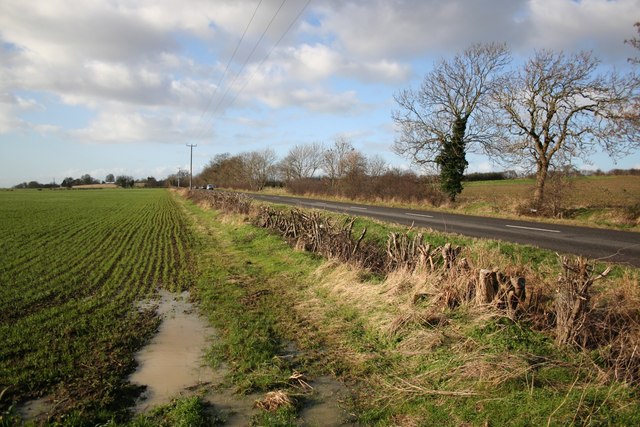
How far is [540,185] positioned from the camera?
825 inches

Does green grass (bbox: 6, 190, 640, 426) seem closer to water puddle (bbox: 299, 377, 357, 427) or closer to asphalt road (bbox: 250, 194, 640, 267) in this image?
water puddle (bbox: 299, 377, 357, 427)

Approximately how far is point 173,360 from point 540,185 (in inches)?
801

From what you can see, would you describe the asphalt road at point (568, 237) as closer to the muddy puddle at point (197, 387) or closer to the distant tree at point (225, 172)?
the muddy puddle at point (197, 387)

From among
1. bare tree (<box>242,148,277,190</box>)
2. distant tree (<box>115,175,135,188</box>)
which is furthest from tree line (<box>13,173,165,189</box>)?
bare tree (<box>242,148,277,190</box>)

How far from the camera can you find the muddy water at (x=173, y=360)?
4.93m

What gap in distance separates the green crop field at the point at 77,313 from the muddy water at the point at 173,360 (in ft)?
0.78

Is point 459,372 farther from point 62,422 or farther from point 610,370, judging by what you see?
point 62,422

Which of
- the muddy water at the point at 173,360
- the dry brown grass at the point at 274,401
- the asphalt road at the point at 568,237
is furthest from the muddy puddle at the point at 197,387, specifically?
the asphalt road at the point at 568,237

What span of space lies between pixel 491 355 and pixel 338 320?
293 centimetres

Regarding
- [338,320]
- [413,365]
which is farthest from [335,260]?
[413,365]

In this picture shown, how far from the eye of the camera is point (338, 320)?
23.5ft

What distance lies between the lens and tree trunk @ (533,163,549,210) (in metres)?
20.5

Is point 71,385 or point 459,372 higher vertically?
point 459,372

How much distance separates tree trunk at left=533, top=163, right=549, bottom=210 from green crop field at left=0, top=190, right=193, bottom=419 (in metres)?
16.6
